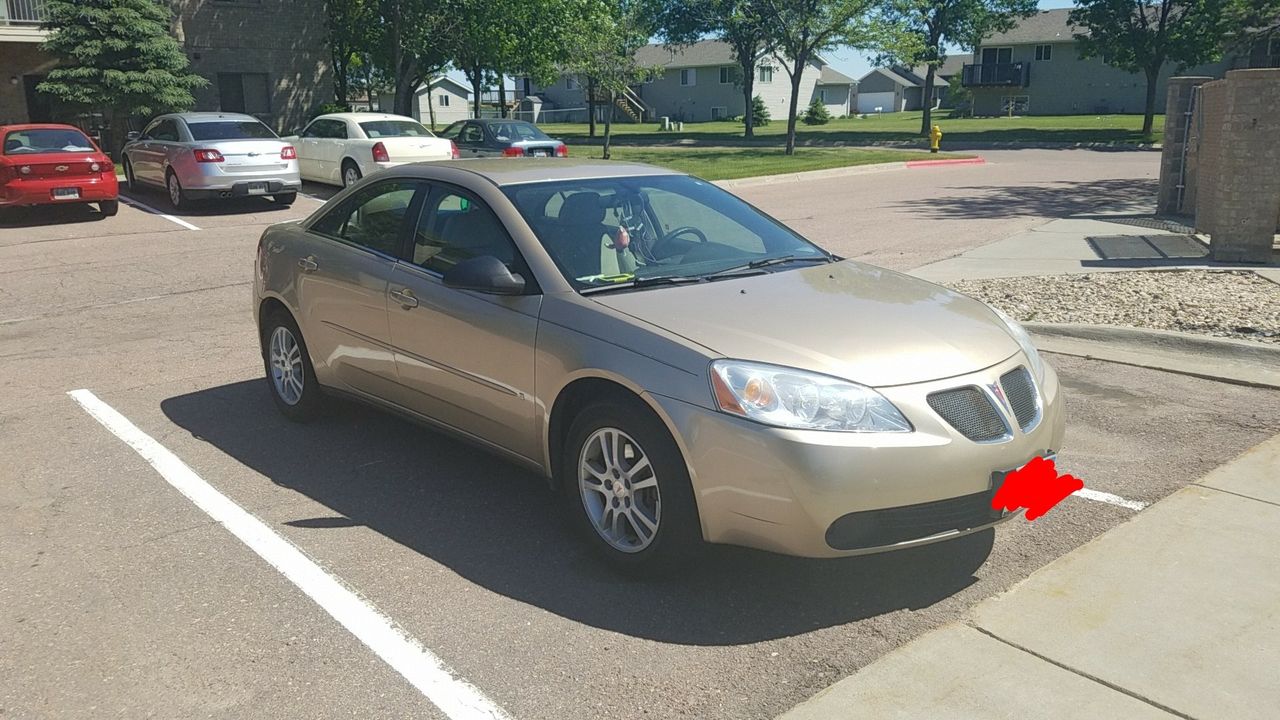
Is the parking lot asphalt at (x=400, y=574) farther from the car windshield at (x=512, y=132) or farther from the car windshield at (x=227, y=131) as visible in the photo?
the car windshield at (x=512, y=132)

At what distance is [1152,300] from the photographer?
9117 millimetres

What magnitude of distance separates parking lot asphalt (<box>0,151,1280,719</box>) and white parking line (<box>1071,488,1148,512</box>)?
0.15 ft

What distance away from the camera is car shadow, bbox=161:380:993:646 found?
158 inches

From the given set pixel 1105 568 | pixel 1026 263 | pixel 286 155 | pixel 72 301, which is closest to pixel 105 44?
pixel 286 155

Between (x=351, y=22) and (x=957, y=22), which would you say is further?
(x=957, y=22)

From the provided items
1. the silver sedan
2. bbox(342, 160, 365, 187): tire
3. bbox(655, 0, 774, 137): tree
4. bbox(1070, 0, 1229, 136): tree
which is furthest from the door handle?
bbox(655, 0, 774, 137): tree

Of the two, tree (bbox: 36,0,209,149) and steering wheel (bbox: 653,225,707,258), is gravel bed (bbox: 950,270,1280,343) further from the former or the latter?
tree (bbox: 36,0,209,149)

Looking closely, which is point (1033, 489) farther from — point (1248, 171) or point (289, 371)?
point (1248, 171)

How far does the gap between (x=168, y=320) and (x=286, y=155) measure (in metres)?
8.49

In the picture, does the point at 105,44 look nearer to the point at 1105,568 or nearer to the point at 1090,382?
the point at 1090,382

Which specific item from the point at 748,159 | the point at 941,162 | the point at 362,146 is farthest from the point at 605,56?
the point at 362,146

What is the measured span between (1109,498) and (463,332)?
3199mm

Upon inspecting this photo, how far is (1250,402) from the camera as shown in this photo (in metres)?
6.52

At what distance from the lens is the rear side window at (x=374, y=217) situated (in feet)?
18.2
